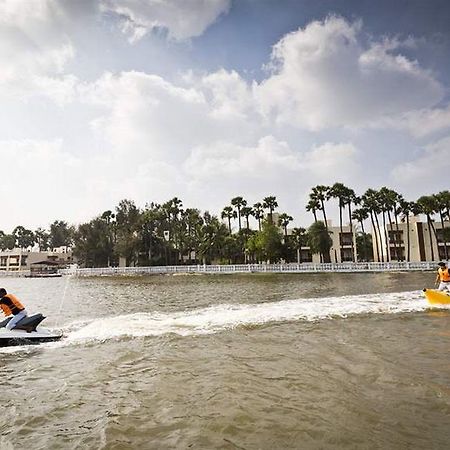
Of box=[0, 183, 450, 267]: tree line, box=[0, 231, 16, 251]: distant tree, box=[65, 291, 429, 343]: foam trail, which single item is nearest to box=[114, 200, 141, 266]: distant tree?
box=[0, 183, 450, 267]: tree line

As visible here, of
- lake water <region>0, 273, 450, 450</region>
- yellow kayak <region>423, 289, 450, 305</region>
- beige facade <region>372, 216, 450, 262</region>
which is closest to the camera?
lake water <region>0, 273, 450, 450</region>

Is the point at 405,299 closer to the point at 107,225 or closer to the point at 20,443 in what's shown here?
the point at 20,443

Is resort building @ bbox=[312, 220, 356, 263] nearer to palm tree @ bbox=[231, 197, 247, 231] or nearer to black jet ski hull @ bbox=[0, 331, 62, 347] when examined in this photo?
palm tree @ bbox=[231, 197, 247, 231]

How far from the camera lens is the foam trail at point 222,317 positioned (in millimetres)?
12820

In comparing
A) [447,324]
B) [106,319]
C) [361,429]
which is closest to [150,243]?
[106,319]

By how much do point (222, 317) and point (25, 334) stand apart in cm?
724

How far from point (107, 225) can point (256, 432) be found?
98610mm

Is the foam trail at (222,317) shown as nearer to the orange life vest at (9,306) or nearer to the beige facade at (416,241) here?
the orange life vest at (9,306)

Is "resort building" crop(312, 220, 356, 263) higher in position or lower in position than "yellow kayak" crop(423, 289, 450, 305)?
higher

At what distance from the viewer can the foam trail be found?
505 inches

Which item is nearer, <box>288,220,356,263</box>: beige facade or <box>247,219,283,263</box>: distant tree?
<box>247,219,283,263</box>: distant tree

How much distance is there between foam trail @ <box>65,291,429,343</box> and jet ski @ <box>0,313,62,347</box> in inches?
26.5

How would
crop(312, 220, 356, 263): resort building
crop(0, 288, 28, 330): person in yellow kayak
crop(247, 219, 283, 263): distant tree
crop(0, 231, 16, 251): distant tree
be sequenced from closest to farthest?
1. crop(0, 288, 28, 330): person in yellow kayak
2. crop(247, 219, 283, 263): distant tree
3. crop(312, 220, 356, 263): resort building
4. crop(0, 231, 16, 251): distant tree

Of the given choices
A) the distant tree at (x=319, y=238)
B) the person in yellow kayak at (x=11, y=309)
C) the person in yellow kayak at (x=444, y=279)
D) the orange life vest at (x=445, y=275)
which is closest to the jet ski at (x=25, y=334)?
the person in yellow kayak at (x=11, y=309)
